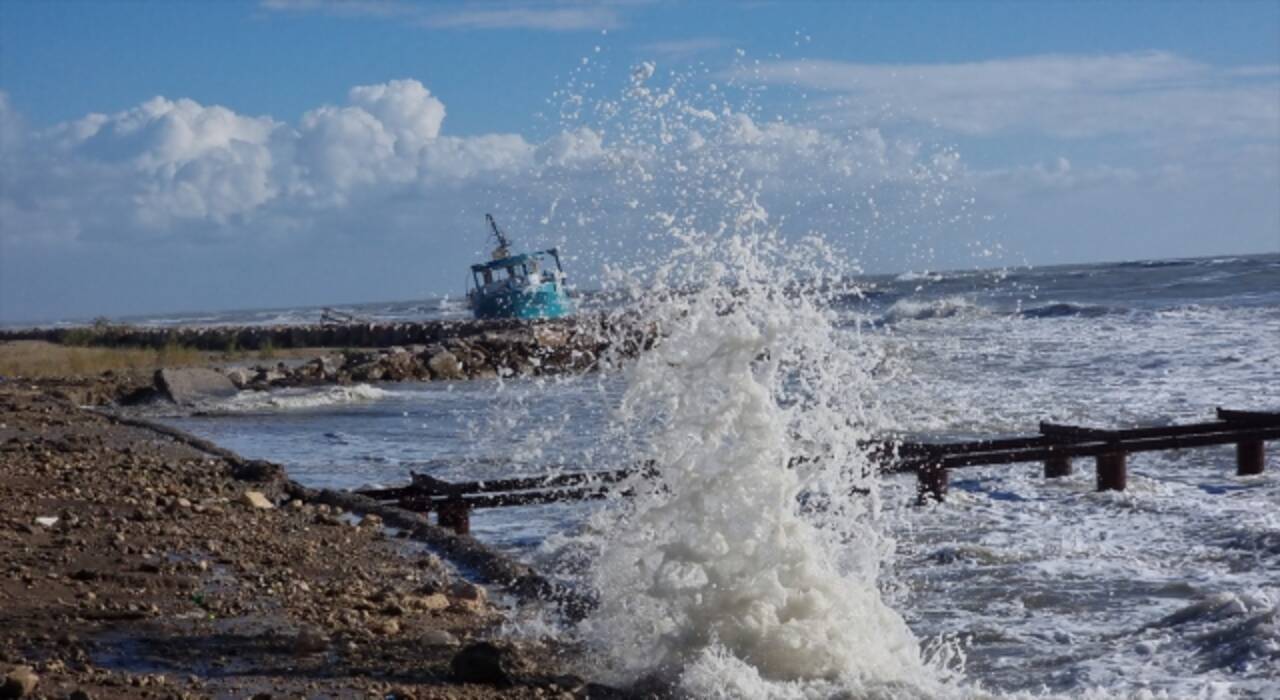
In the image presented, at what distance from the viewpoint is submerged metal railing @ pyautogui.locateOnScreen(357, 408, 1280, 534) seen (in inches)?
460

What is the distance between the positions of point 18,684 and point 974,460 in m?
9.15

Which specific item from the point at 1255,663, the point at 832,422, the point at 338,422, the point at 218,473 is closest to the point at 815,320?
the point at 832,422

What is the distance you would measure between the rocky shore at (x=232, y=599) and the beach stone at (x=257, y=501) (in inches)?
1.1

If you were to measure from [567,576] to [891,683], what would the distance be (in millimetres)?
3116

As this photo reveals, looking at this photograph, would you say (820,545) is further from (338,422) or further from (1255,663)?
(338,422)

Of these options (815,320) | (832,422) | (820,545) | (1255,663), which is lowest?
(1255,663)

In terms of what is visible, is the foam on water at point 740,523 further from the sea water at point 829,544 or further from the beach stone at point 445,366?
the beach stone at point 445,366

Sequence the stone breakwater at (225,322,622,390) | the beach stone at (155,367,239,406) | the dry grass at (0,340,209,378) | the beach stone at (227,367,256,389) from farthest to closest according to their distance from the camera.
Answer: the dry grass at (0,340,209,378), the stone breakwater at (225,322,622,390), the beach stone at (227,367,256,389), the beach stone at (155,367,239,406)

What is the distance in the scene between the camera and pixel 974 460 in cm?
1306

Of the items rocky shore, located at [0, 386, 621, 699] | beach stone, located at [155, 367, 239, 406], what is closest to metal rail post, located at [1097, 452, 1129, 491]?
rocky shore, located at [0, 386, 621, 699]

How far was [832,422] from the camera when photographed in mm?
7766

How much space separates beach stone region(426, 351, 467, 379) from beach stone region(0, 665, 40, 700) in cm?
3008

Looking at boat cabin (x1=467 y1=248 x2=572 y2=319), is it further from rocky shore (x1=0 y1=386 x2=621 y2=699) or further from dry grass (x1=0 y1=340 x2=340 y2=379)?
rocky shore (x1=0 y1=386 x2=621 y2=699)

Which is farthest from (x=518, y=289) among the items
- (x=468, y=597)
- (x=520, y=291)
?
(x=468, y=597)
